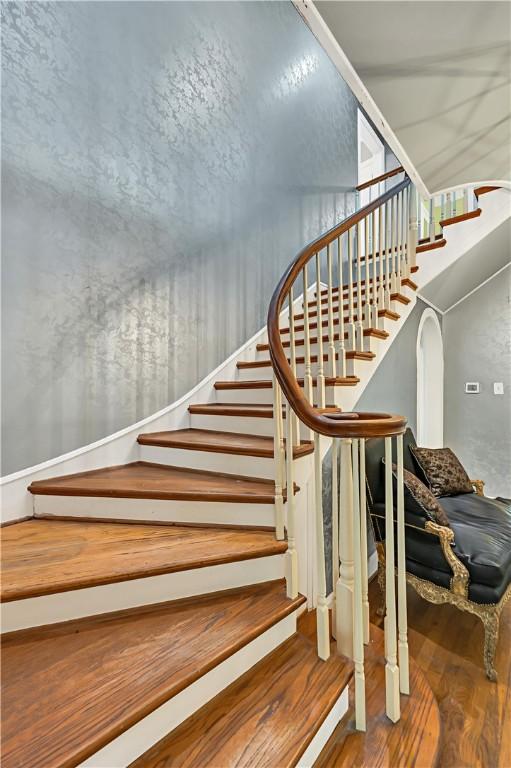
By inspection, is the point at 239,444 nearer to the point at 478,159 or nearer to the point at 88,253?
the point at 88,253

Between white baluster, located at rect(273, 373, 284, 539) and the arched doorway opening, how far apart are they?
135 inches

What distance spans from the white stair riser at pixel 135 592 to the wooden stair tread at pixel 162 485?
0.28m

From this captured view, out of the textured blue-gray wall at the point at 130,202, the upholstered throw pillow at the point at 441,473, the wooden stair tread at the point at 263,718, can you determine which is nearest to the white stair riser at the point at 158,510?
the textured blue-gray wall at the point at 130,202

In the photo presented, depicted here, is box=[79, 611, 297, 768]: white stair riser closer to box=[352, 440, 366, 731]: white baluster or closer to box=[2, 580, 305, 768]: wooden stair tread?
box=[2, 580, 305, 768]: wooden stair tread

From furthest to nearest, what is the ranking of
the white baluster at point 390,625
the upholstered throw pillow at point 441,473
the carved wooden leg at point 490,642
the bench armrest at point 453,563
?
the upholstered throw pillow at point 441,473 → the bench armrest at point 453,563 → the carved wooden leg at point 490,642 → the white baluster at point 390,625

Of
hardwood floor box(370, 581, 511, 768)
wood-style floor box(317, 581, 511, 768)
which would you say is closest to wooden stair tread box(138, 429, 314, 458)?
wood-style floor box(317, 581, 511, 768)

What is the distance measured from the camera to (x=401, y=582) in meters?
1.26

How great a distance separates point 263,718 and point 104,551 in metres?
0.76

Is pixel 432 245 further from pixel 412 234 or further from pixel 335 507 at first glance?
pixel 335 507

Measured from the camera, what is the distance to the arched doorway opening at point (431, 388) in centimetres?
448

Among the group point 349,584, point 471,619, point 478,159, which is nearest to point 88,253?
point 349,584

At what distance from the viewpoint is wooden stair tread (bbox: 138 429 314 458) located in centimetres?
180

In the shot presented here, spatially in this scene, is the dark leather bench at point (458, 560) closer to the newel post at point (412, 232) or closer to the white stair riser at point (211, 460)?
the white stair riser at point (211, 460)

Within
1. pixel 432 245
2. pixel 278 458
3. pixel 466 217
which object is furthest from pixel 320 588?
pixel 466 217
